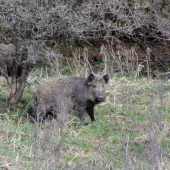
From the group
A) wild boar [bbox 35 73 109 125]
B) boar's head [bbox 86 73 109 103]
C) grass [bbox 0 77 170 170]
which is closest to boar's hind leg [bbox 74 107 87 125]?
wild boar [bbox 35 73 109 125]

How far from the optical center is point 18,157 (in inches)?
209

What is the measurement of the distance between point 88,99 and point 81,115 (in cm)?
49

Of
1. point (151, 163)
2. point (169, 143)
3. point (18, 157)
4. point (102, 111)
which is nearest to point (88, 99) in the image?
point (102, 111)

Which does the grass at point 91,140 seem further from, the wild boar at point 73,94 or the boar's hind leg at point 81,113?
the wild boar at point 73,94

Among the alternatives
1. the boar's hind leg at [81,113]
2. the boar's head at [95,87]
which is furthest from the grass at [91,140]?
the boar's head at [95,87]

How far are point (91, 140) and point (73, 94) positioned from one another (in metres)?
1.74

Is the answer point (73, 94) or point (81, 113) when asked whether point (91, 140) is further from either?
point (73, 94)

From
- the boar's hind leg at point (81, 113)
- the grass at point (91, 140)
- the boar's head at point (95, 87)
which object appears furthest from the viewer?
the boar's hind leg at point (81, 113)

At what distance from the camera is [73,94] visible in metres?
7.98

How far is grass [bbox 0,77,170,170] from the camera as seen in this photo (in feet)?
15.2

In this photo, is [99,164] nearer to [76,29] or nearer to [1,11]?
[76,29]

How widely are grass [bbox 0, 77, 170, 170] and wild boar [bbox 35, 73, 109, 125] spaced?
0.46m

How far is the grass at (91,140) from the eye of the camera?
463 cm

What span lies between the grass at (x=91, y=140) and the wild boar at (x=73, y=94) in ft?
1.49
